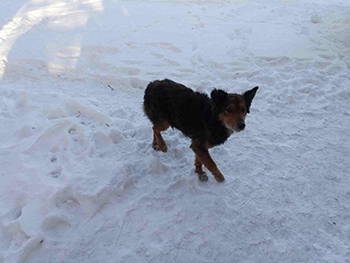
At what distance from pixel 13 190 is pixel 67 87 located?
3.15m

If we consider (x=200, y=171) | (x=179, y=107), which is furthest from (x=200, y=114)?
(x=200, y=171)

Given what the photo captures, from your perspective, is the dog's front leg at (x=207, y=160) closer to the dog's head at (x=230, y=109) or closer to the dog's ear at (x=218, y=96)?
the dog's head at (x=230, y=109)

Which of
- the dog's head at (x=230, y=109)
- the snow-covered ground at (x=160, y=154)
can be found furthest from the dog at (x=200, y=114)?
the snow-covered ground at (x=160, y=154)

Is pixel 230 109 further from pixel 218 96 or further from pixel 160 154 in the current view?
pixel 160 154

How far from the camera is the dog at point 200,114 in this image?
3668 mm

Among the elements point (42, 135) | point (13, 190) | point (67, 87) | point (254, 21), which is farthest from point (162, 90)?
point (254, 21)

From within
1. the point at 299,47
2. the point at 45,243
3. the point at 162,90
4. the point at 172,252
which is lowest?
the point at 299,47

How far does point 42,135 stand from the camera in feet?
15.0

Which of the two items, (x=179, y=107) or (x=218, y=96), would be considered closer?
(x=218, y=96)

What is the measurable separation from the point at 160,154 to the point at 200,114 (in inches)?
42.0

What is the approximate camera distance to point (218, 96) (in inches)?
143

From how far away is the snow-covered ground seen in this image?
3314mm

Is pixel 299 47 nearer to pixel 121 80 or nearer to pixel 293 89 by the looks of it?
pixel 293 89

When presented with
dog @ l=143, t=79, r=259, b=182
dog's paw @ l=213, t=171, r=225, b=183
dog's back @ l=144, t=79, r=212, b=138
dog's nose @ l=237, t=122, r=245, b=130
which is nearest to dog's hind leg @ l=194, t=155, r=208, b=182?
dog @ l=143, t=79, r=259, b=182
